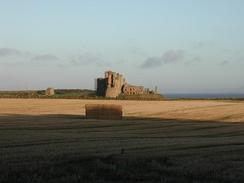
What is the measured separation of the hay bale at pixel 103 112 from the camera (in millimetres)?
40037

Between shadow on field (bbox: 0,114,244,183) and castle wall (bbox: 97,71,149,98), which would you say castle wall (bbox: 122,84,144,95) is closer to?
castle wall (bbox: 97,71,149,98)

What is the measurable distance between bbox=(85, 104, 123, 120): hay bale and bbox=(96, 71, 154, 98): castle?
222 ft

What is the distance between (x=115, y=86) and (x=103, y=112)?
72014mm

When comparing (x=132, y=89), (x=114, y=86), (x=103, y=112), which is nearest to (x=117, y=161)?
(x=103, y=112)

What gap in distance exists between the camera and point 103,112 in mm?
40656

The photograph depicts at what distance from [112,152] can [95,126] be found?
48.2ft

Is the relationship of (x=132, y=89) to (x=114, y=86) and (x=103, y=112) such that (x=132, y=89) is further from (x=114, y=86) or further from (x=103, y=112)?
(x=103, y=112)

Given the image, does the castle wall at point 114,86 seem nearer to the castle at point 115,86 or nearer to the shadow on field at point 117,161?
the castle at point 115,86

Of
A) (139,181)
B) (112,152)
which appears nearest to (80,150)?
(112,152)

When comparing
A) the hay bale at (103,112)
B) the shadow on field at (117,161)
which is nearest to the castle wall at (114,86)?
the hay bale at (103,112)

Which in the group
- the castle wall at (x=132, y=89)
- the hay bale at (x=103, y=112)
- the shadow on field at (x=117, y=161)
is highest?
the castle wall at (x=132, y=89)

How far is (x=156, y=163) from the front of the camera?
12.7 meters

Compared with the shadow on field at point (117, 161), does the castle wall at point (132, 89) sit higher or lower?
higher

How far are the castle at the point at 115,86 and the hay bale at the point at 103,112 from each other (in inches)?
2661
